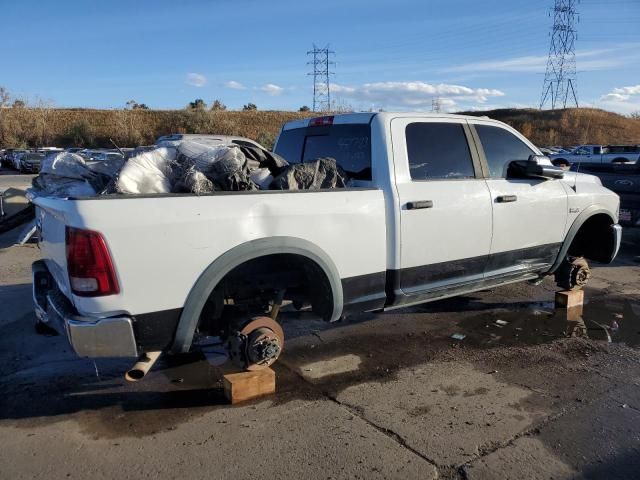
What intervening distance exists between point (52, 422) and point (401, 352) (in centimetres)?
282

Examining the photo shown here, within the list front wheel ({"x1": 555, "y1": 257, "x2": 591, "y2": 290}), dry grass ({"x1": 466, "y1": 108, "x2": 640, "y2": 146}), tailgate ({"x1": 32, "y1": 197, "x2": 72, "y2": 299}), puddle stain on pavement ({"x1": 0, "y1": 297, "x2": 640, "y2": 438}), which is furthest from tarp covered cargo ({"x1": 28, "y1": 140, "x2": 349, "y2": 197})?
dry grass ({"x1": 466, "y1": 108, "x2": 640, "y2": 146})

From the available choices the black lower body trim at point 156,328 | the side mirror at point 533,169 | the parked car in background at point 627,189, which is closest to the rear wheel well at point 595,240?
the side mirror at point 533,169

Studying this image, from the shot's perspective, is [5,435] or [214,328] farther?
[214,328]

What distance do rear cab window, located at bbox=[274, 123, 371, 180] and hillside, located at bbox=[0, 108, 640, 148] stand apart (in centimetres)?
5799

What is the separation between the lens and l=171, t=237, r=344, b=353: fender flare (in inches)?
135

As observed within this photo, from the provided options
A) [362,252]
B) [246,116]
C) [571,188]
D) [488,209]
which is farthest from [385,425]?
[246,116]

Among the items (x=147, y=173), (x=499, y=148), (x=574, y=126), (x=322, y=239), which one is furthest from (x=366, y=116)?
(x=574, y=126)

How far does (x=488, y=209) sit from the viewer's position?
4.84 metres

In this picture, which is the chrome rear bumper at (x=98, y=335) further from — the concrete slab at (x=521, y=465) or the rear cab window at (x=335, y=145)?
the rear cab window at (x=335, y=145)

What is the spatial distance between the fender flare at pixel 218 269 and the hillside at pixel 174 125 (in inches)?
2361

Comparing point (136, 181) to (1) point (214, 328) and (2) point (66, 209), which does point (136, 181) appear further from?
(1) point (214, 328)

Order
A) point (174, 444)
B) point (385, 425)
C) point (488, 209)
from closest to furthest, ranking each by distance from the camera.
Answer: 1. point (174, 444)
2. point (385, 425)
3. point (488, 209)

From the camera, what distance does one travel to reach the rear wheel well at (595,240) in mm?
6176

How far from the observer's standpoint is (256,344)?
3.84 metres
